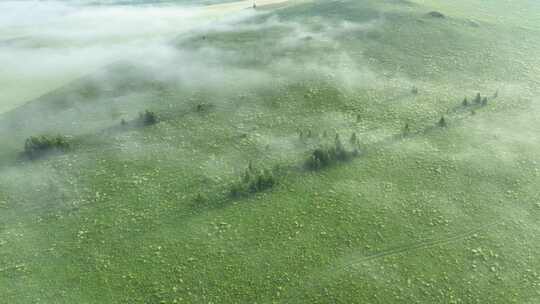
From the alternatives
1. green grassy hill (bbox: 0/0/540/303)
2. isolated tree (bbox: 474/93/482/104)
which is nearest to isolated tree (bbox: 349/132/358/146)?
green grassy hill (bbox: 0/0/540/303)

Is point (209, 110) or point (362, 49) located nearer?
point (209, 110)

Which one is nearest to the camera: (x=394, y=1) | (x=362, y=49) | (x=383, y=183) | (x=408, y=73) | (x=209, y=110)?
(x=383, y=183)

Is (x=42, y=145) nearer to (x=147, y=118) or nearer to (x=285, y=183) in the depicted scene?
(x=147, y=118)

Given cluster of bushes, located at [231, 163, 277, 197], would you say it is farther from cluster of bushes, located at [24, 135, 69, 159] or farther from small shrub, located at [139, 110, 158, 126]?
cluster of bushes, located at [24, 135, 69, 159]

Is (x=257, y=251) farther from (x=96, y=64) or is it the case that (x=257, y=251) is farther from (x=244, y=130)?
(x=96, y=64)

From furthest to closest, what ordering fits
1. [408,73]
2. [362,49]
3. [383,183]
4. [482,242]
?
1. [362,49]
2. [408,73]
3. [383,183]
4. [482,242]

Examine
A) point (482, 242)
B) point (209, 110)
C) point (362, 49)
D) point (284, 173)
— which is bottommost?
point (482, 242)

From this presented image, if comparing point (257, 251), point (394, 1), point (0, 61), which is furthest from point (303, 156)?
point (0, 61)

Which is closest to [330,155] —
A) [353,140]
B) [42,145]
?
[353,140]
